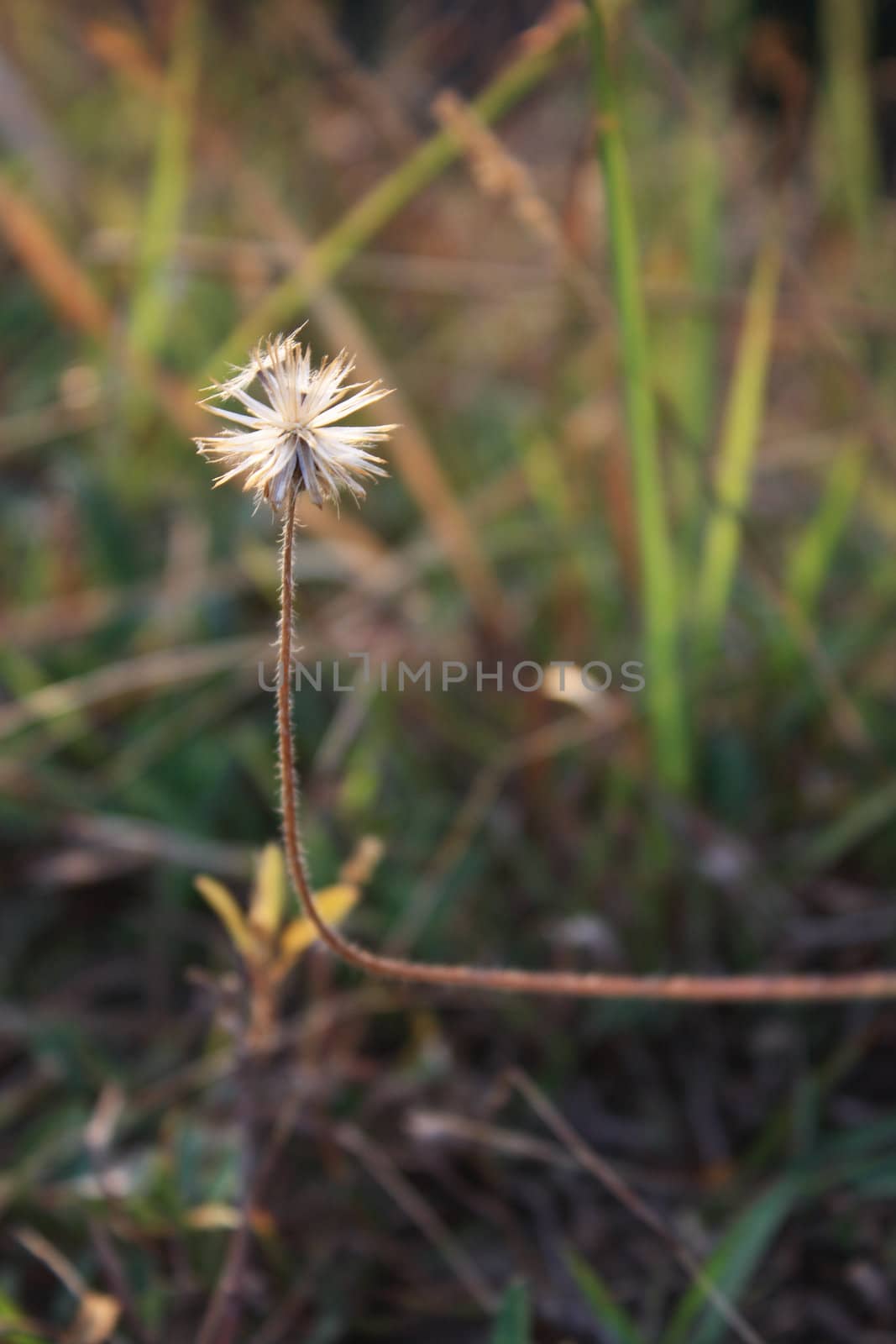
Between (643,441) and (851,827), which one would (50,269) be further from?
(851,827)

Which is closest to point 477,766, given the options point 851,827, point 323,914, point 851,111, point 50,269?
point 851,827

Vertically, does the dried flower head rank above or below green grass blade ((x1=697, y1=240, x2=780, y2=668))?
→ below

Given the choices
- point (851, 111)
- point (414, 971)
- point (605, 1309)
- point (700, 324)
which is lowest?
point (605, 1309)

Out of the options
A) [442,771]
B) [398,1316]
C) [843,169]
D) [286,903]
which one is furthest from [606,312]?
[398,1316]

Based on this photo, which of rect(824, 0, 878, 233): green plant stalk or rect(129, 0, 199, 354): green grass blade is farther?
rect(824, 0, 878, 233): green plant stalk

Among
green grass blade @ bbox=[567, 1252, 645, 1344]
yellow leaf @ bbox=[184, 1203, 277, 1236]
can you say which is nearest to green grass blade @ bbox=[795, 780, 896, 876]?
green grass blade @ bbox=[567, 1252, 645, 1344]

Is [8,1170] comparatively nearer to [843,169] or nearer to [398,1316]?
[398,1316]

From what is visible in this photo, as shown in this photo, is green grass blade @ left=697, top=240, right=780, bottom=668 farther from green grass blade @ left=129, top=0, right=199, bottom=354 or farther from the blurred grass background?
green grass blade @ left=129, top=0, right=199, bottom=354
